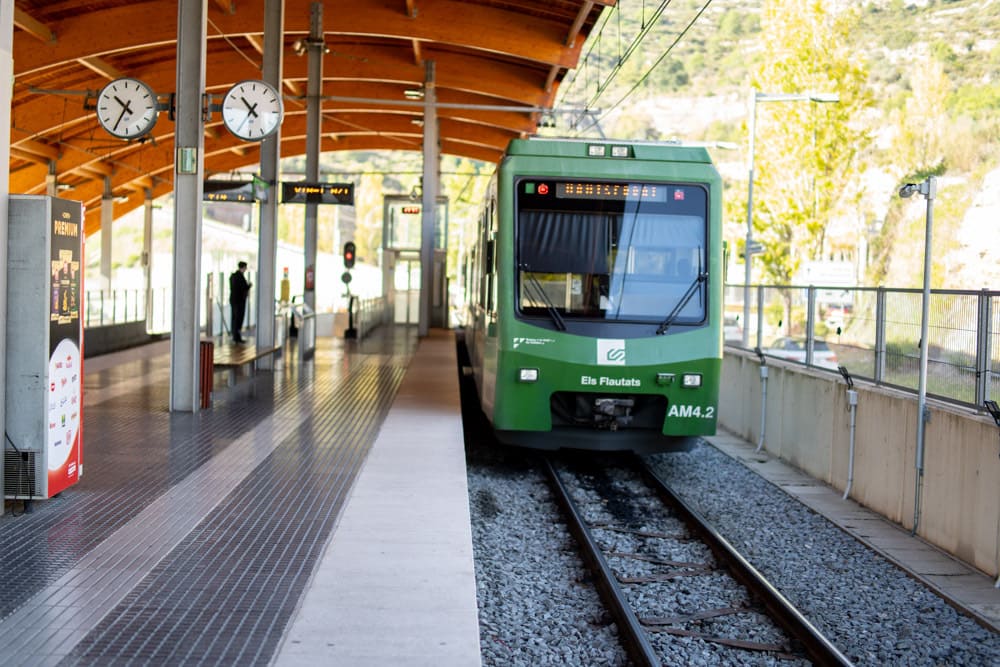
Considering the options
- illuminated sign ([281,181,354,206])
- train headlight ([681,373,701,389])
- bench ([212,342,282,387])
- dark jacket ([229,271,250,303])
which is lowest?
bench ([212,342,282,387])

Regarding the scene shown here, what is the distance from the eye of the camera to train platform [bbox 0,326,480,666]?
5.20 metres

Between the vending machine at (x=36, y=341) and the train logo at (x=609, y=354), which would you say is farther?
the train logo at (x=609, y=354)

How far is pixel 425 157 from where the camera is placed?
30.5m

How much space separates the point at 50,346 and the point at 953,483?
23.3 feet

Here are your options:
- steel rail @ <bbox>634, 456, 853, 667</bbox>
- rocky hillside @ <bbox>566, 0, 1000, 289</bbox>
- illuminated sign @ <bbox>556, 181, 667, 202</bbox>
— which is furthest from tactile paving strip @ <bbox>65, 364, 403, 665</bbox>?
rocky hillside @ <bbox>566, 0, 1000, 289</bbox>

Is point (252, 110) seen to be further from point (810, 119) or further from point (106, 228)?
point (106, 228)

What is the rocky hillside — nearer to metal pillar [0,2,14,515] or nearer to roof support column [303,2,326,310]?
roof support column [303,2,326,310]

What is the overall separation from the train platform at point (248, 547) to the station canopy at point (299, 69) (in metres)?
5.43

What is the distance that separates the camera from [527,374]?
11.2 metres

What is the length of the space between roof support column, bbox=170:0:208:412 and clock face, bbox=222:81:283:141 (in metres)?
0.45

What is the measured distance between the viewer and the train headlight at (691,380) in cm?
1120

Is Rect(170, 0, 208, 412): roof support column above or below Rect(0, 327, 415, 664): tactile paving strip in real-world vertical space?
above

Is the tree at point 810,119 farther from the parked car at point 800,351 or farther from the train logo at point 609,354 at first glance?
the train logo at point 609,354

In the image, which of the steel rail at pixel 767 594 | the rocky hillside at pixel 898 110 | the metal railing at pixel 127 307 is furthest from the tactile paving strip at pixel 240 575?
the metal railing at pixel 127 307
